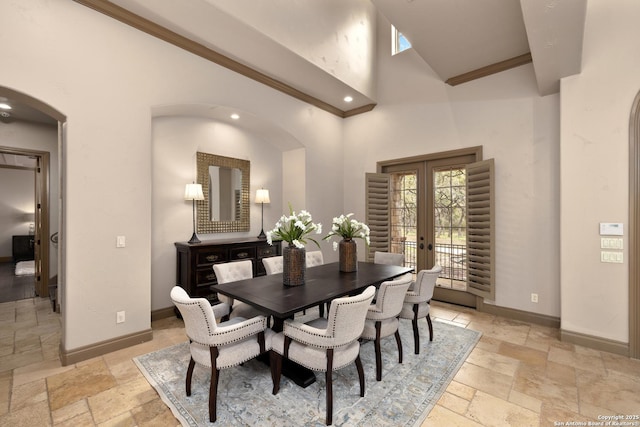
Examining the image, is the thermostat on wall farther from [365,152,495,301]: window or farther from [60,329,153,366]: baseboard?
[60,329,153,366]: baseboard

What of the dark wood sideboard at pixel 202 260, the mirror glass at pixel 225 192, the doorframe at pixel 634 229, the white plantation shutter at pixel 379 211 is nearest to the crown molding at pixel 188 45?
the mirror glass at pixel 225 192

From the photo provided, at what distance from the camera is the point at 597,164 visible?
10.00ft

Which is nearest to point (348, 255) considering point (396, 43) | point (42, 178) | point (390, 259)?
point (390, 259)

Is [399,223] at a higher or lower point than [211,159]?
lower

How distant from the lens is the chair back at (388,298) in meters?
2.37

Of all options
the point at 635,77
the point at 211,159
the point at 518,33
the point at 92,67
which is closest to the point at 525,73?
the point at 518,33

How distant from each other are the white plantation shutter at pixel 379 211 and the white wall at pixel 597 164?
242 centimetres

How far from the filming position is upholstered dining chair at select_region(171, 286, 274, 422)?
6.22ft

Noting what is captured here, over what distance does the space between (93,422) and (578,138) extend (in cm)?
509

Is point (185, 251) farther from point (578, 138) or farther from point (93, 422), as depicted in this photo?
point (578, 138)

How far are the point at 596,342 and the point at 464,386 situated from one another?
1849mm

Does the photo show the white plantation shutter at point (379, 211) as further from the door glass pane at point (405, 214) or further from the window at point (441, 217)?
the door glass pane at point (405, 214)

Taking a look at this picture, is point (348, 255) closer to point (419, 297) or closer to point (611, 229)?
point (419, 297)

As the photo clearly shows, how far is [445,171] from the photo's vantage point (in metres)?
4.57
